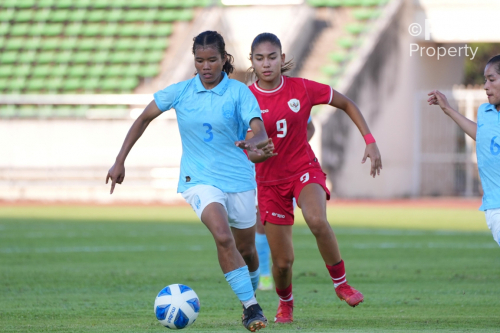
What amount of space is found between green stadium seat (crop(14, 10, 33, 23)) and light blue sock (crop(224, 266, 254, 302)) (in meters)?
24.0

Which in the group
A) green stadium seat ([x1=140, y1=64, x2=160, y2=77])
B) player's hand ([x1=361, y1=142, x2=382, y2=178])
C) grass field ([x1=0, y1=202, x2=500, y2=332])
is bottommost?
grass field ([x1=0, y1=202, x2=500, y2=332])

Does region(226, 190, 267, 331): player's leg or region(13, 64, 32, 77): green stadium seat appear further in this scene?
region(13, 64, 32, 77): green stadium seat

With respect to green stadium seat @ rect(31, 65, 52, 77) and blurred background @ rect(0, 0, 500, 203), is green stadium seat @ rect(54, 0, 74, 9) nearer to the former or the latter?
blurred background @ rect(0, 0, 500, 203)

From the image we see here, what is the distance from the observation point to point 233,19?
27.4m

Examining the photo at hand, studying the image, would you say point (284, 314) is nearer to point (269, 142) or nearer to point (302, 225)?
point (269, 142)

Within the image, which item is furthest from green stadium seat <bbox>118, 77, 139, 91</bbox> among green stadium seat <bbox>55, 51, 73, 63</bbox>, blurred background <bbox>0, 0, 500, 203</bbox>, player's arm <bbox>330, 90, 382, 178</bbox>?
player's arm <bbox>330, 90, 382, 178</bbox>

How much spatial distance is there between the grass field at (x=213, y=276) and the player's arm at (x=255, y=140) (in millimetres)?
1326

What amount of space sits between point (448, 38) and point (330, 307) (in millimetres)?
18724

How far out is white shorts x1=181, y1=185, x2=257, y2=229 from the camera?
18.6ft

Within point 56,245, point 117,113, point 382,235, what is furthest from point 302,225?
point 117,113

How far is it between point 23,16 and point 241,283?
2426cm

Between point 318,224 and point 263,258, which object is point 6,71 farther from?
point 318,224

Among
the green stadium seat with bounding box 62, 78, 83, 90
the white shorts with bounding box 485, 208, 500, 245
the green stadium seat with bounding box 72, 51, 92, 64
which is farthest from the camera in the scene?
the green stadium seat with bounding box 72, 51, 92, 64

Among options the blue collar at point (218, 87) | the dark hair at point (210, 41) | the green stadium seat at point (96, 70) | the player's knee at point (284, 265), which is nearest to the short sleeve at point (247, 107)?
the blue collar at point (218, 87)
